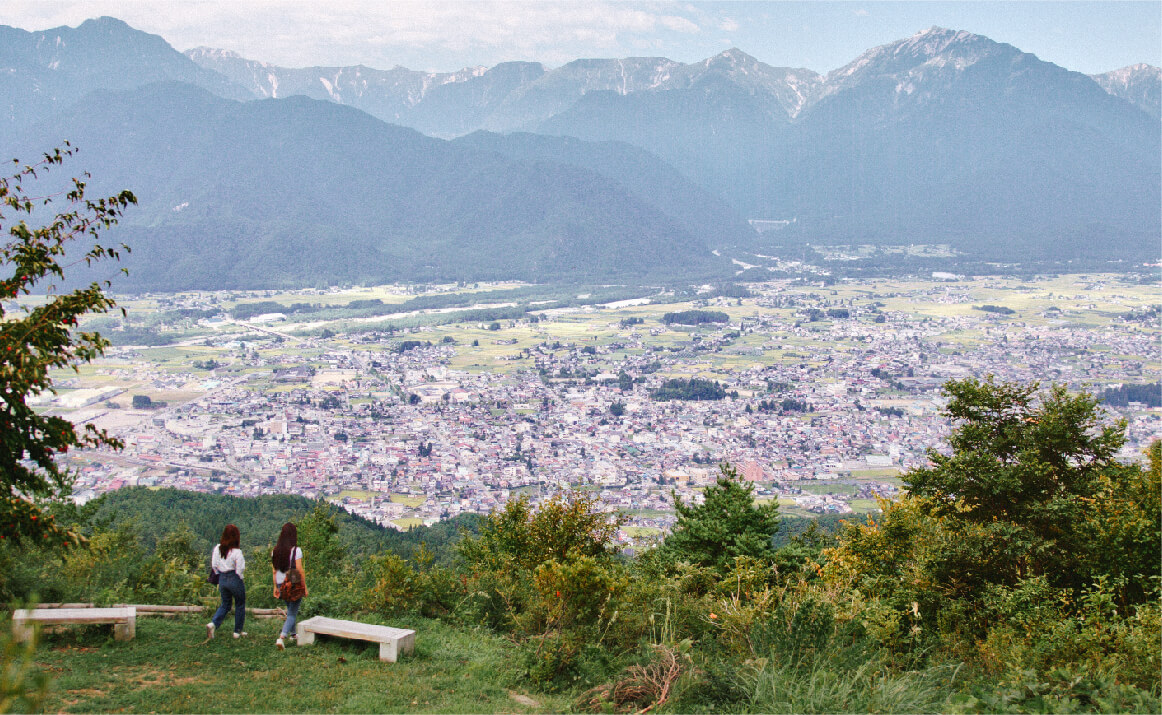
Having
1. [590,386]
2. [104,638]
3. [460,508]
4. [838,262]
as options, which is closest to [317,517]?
[104,638]

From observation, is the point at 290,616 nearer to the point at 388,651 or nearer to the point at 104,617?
the point at 388,651

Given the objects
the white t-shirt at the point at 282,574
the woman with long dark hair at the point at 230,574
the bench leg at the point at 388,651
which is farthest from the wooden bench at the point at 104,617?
the bench leg at the point at 388,651

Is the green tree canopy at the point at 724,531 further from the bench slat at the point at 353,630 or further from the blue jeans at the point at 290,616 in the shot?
the blue jeans at the point at 290,616

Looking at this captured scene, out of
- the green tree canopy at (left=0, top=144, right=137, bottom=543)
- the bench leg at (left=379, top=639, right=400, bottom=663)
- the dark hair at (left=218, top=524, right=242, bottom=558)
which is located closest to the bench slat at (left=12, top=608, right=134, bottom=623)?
the dark hair at (left=218, top=524, right=242, bottom=558)

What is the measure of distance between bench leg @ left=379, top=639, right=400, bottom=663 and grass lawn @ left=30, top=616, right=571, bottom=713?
0.08 meters

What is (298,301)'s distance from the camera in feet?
330

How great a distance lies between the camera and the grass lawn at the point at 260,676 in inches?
216

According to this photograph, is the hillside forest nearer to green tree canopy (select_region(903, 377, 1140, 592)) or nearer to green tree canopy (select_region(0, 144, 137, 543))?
green tree canopy (select_region(903, 377, 1140, 592))

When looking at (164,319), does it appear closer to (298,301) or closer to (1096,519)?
(298,301)

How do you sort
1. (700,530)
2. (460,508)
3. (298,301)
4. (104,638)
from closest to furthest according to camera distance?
1. (104,638)
2. (700,530)
3. (460,508)
4. (298,301)

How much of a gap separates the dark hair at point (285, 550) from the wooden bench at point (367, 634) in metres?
0.61

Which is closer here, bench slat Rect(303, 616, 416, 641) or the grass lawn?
the grass lawn

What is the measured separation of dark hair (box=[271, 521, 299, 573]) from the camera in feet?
23.3

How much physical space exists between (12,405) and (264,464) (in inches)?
1419
